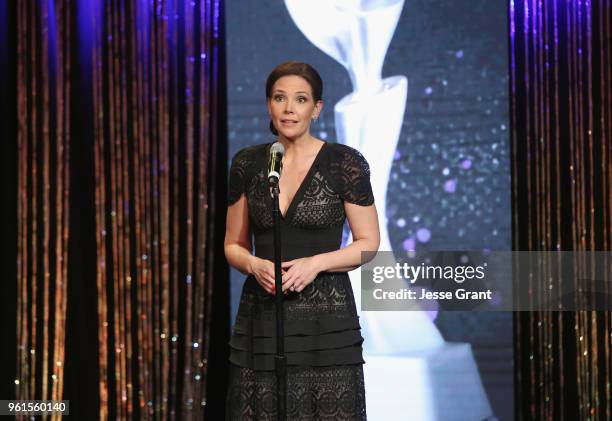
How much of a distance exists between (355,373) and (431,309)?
1.57m

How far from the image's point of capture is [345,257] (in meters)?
2.42

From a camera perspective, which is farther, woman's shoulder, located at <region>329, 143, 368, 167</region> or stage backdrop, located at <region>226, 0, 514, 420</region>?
stage backdrop, located at <region>226, 0, 514, 420</region>

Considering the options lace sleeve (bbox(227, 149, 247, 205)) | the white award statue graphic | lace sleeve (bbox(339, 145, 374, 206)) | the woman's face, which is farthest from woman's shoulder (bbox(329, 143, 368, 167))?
the white award statue graphic

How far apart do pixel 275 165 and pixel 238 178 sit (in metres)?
0.38

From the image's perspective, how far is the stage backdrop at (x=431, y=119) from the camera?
397cm

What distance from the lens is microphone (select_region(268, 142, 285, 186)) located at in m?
2.18

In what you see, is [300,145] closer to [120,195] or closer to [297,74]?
[297,74]

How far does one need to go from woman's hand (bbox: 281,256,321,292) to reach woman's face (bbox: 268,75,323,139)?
39 cm

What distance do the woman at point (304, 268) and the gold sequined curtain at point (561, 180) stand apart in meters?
1.74

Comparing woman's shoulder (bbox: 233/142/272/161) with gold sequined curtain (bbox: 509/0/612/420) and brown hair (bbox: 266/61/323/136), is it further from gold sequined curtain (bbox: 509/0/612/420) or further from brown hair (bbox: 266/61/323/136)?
gold sequined curtain (bbox: 509/0/612/420)

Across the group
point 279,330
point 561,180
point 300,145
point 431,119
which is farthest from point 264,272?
point 561,180

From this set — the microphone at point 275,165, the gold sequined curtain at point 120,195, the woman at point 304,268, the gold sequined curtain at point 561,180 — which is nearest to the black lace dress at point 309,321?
the woman at point 304,268

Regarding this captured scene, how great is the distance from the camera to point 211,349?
4086 mm

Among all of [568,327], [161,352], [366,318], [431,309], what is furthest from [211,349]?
[568,327]
